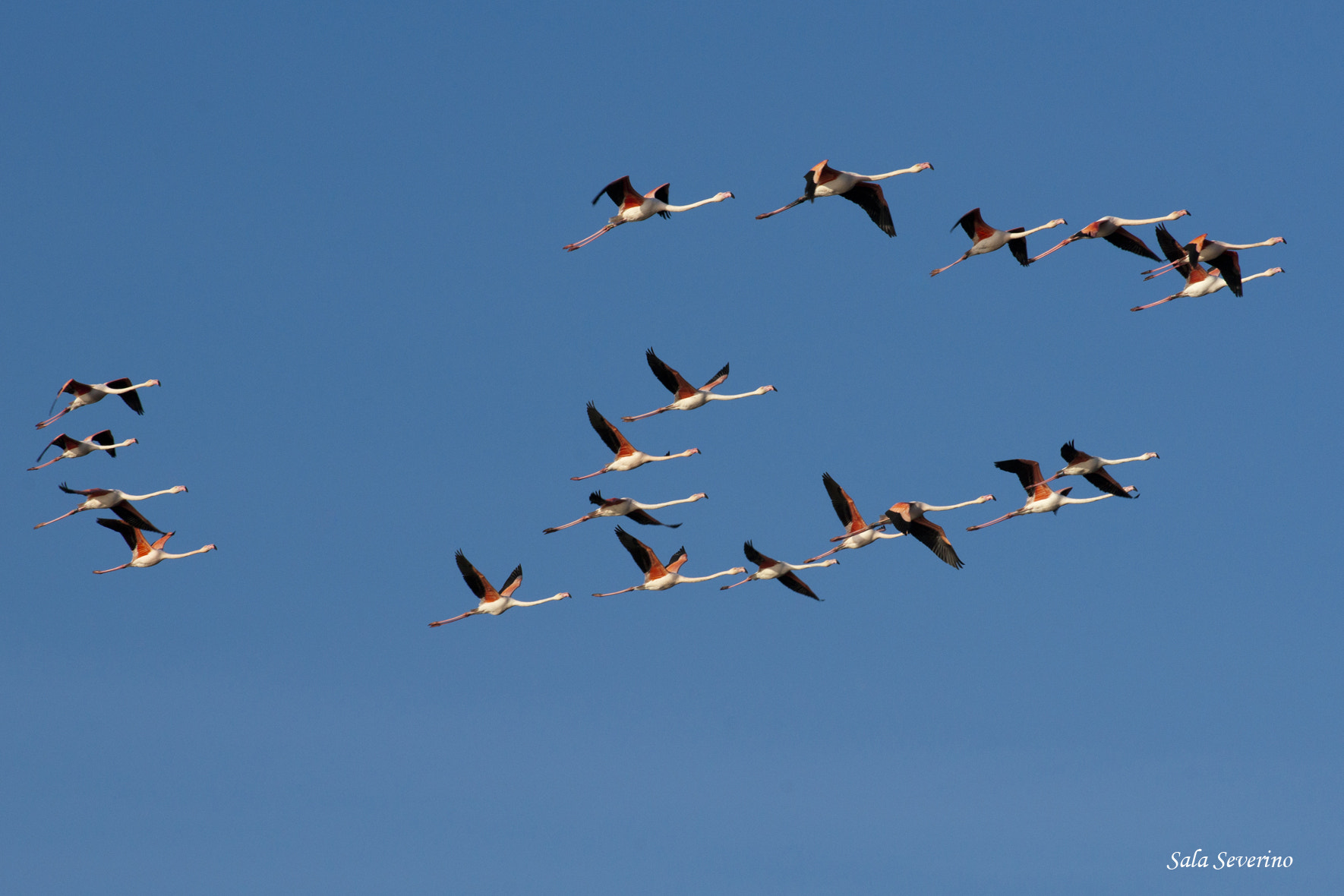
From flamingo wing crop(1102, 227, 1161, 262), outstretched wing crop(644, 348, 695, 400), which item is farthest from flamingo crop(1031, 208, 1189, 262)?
outstretched wing crop(644, 348, 695, 400)

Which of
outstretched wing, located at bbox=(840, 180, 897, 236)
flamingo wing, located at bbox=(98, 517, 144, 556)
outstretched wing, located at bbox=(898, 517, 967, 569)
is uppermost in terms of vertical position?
outstretched wing, located at bbox=(840, 180, 897, 236)

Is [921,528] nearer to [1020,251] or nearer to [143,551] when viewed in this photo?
[1020,251]

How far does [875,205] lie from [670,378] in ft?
20.9

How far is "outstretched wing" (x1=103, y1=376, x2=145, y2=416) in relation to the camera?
56031 mm

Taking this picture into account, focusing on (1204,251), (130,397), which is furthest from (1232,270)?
(130,397)

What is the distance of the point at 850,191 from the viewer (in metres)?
52.4

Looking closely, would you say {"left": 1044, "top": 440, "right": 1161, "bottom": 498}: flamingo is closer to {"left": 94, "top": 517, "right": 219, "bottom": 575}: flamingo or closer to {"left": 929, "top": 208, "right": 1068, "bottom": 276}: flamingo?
{"left": 929, "top": 208, "right": 1068, "bottom": 276}: flamingo

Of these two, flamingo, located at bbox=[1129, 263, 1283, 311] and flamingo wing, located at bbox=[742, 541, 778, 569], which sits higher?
flamingo, located at bbox=[1129, 263, 1283, 311]

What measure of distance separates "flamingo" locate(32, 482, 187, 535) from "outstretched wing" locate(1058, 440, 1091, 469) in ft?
71.0

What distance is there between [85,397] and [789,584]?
17324 millimetres

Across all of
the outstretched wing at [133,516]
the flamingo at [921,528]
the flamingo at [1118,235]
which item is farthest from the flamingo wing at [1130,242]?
the outstretched wing at [133,516]

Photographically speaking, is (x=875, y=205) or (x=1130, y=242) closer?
(x=875, y=205)

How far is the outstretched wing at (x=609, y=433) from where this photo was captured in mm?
54781

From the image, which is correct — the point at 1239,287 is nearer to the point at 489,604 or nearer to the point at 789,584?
the point at 789,584
